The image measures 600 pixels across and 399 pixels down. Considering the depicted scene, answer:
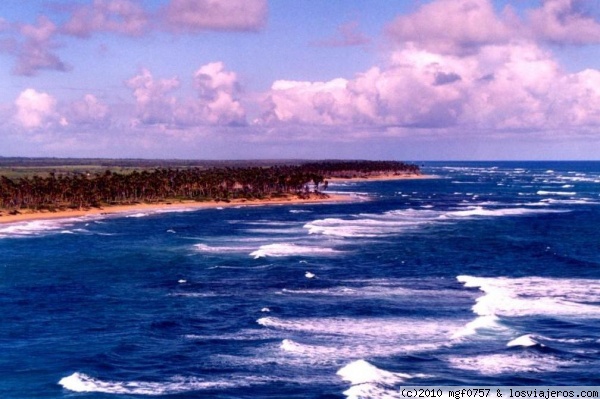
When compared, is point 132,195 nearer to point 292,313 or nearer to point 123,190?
point 123,190

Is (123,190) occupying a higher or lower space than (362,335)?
higher

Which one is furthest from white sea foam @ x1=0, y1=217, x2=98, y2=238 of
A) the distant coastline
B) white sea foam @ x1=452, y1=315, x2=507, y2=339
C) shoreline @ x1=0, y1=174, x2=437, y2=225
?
white sea foam @ x1=452, y1=315, x2=507, y2=339

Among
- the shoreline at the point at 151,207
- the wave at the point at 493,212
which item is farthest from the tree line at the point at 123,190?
the wave at the point at 493,212

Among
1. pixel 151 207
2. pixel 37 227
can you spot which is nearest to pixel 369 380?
pixel 37 227

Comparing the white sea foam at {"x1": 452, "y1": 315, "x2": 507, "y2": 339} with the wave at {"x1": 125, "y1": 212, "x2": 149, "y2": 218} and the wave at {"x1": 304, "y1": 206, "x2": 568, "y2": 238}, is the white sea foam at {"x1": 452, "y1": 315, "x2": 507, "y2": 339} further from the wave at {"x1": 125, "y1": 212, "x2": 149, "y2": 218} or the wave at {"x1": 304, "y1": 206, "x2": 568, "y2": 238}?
the wave at {"x1": 125, "y1": 212, "x2": 149, "y2": 218}

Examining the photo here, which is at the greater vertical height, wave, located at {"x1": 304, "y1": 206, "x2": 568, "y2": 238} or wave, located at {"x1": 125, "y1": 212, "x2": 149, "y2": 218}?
wave, located at {"x1": 304, "y1": 206, "x2": 568, "y2": 238}

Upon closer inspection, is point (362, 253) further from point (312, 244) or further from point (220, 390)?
point (220, 390)

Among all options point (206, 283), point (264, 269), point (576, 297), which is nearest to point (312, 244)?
point (264, 269)
